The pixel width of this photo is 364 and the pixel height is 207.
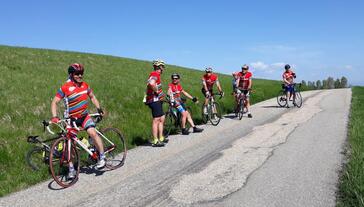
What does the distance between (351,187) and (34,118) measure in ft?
29.5

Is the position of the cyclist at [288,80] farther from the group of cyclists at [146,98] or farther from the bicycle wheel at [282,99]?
the group of cyclists at [146,98]

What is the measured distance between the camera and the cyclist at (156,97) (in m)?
10.1

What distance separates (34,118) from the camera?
37.1 feet

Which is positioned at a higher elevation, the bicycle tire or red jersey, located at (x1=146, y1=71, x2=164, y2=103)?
red jersey, located at (x1=146, y1=71, x2=164, y2=103)

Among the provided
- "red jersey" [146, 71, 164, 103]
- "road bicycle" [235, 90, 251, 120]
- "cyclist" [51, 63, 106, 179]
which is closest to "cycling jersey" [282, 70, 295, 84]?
"road bicycle" [235, 90, 251, 120]

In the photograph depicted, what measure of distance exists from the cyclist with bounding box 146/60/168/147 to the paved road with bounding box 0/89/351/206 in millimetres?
463

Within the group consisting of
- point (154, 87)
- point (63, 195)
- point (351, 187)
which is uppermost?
point (154, 87)

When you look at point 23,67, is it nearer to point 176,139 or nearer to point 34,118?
point 34,118

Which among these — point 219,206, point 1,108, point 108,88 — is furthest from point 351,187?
point 108,88

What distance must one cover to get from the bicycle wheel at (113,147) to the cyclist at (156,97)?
150 centimetres

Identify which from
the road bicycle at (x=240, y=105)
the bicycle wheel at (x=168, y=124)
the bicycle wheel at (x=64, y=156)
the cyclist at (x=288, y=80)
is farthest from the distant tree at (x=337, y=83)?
the bicycle wheel at (x=64, y=156)

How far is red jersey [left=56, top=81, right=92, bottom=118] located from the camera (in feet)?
24.7

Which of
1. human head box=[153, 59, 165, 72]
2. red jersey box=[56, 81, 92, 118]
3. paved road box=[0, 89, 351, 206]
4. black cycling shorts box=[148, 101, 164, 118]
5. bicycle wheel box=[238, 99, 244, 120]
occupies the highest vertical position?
human head box=[153, 59, 165, 72]

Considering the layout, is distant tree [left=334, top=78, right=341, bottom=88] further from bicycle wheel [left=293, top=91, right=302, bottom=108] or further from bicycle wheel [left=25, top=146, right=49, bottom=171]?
bicycle wheel [left=25, top=146, right=49, bottom=171]
